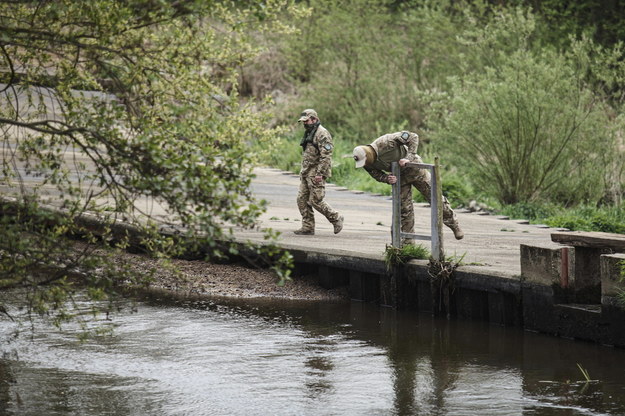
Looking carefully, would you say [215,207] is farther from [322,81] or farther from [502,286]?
[322,81]

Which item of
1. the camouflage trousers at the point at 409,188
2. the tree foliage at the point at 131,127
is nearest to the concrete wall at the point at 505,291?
the camouflage trousers at the point at 409,188

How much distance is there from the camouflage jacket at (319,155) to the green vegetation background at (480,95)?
0.67 metres

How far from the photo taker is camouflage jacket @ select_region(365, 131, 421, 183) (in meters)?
14.0

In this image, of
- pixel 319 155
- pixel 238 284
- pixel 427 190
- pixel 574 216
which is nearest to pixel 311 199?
pixel 319 155

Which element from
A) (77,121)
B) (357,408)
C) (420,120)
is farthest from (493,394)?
(420,120)

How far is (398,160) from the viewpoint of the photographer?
46.1 ft

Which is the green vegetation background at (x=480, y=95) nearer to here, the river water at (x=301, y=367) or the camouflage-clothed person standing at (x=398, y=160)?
the camouflage-clothed person standing at (x=398, y=160)

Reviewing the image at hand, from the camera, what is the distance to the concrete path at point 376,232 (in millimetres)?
14734

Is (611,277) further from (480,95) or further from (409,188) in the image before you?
(480,95)

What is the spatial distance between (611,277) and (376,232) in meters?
6.33

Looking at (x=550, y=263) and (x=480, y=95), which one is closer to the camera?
(x=550, y=263)

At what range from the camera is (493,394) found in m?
10.4

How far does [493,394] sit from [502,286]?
2.65 metres

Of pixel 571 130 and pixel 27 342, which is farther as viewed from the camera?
pixel 571 130
